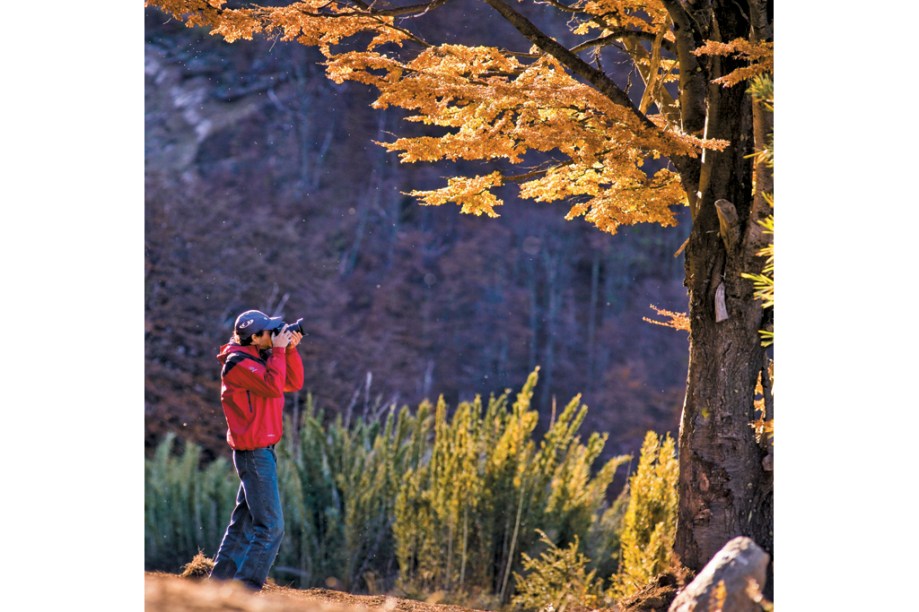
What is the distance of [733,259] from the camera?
341cm

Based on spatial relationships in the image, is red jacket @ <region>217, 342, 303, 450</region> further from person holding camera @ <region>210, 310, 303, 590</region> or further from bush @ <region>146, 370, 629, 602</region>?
bush @ <region>146, 370, 629, 602</region>

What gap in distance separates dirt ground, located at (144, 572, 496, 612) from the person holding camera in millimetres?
146

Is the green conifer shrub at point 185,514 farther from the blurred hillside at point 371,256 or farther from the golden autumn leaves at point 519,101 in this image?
the golden autumn leaves at point 519,101

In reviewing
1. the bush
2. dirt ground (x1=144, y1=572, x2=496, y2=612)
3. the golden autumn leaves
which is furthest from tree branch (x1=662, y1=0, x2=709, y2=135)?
dirt ground (x1=144, y1=572, x2=496, y2=612)

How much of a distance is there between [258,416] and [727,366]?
5.36 ft

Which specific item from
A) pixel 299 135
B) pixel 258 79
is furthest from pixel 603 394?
pixel 258 79

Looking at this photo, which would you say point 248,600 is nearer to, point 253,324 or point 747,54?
point 253,324

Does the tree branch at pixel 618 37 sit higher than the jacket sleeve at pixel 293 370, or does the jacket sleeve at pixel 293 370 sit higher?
the tree branch at pixel 618 37

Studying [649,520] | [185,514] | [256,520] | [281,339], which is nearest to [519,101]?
[281,339]

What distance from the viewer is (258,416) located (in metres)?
3.31

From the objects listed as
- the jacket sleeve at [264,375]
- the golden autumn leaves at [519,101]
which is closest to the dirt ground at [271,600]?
the jacket sleeve at [264,375]

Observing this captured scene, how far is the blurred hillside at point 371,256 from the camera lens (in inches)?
385
